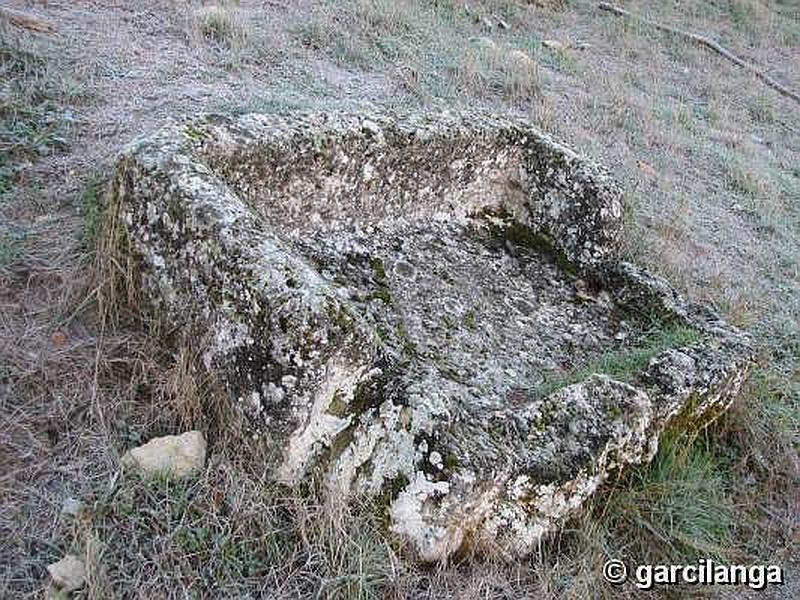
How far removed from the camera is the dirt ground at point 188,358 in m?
2.27

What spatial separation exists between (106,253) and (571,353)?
2.06m

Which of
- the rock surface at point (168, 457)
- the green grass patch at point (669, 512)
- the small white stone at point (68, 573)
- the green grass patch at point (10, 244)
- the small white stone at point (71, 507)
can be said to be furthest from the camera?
the green grass patch at point (10, 244)

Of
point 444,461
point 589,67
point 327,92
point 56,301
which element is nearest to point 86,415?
point 56,301

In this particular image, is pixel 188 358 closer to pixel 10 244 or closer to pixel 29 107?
pixel 10 244

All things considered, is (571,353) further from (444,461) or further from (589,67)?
(589,67)

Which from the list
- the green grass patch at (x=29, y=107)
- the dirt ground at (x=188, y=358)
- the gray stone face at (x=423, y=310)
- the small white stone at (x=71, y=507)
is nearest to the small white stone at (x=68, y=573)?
the dirt ground at (x=188, y=358)

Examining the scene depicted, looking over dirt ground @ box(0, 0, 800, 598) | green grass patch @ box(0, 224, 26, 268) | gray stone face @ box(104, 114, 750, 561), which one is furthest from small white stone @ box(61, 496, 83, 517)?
green grass patch @ box(0, 224, 26, 268)

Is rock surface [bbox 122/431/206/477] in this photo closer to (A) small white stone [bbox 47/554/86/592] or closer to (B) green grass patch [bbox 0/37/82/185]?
(A) small white stone [bbox 47/554/86/592]

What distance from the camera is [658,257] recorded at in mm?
4840

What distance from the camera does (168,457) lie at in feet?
7.99

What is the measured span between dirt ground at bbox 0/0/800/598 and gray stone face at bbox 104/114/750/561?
160 millimetres

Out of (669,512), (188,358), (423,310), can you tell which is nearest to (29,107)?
(188,358)

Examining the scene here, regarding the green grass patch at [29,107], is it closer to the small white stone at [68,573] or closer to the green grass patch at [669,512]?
the small white stone at [68,573]

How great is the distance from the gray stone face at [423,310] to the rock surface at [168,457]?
206mm
